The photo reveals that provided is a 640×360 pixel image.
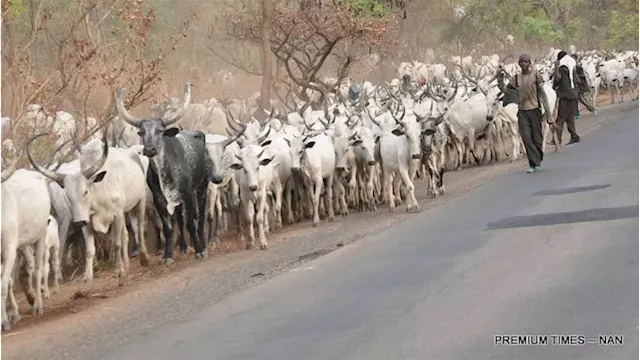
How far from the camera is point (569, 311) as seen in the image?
8.87 meters

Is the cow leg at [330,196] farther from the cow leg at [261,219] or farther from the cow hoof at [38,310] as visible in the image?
the cow hoof at [38,310]

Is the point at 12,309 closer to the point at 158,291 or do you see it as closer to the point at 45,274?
the point at 45,274

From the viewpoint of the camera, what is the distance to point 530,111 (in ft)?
64.1

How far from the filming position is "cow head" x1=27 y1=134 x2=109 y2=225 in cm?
1339

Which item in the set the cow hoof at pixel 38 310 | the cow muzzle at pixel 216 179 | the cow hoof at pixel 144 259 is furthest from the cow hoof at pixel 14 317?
the cow muzzle at pixel 216 179

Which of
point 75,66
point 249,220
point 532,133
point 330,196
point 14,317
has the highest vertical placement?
point 75,66

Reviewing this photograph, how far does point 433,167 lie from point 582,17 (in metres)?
57.0

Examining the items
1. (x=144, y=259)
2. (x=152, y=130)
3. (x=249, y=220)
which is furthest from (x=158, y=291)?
(x=249, y=220)

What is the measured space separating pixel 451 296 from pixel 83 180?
545 centimetres

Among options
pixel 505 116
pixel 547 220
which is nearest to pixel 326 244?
pixel 547 220

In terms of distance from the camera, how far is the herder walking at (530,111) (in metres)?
19.2

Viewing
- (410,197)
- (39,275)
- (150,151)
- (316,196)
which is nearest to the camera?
(39,275)

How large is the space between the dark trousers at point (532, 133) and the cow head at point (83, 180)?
801cm

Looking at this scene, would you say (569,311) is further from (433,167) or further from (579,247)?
(433,167)
